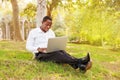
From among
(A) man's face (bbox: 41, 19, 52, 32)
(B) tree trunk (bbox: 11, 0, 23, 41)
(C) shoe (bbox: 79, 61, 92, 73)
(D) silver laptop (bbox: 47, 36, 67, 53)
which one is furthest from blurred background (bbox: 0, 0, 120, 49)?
(C) shoe (bbox: 79, 61, 92, 73)

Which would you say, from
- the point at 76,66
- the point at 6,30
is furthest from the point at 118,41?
the point at 6,30

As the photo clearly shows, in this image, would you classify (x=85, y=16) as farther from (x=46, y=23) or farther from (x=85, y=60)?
(x=85, y=60)

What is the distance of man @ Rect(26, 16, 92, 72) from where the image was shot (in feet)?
22.4

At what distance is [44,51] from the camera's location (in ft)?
23.6

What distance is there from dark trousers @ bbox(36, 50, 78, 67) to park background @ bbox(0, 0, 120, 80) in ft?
0.56

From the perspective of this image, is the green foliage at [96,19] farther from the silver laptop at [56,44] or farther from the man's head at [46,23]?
the silver laptop at [56,44]

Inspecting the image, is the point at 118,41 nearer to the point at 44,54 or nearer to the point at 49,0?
the point at 49,0

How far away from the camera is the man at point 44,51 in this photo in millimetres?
6840

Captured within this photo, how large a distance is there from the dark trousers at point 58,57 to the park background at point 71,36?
0.56ft

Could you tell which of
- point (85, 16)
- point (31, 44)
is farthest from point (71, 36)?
point (31, 44)

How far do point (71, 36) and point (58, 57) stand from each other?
2521 cm

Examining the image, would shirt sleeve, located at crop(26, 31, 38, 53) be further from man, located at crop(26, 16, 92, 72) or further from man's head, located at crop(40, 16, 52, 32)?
man's head, located at crop(40, 16, 52, 32)

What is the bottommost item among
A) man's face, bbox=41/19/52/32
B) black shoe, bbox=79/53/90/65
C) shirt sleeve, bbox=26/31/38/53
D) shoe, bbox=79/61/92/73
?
shoe, bbox=79/61/92/73

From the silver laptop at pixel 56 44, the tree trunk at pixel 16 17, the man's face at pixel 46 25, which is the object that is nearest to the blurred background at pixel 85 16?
the tree trunk at pixel 16 17
